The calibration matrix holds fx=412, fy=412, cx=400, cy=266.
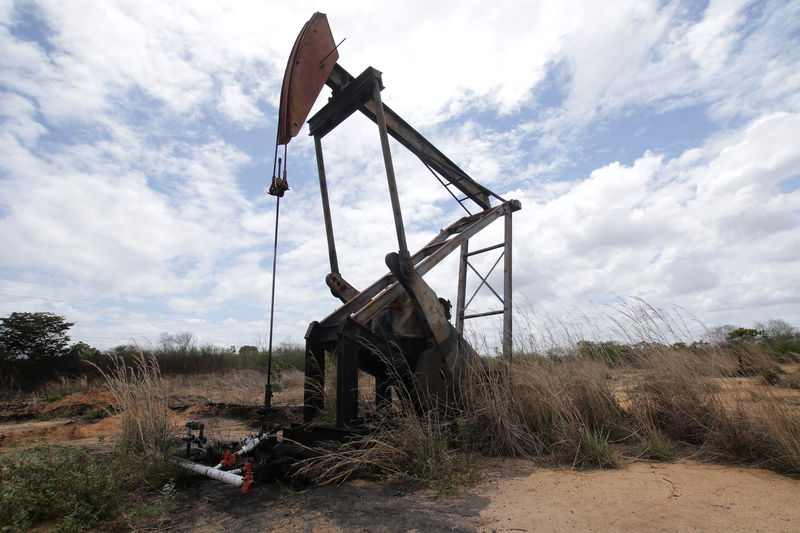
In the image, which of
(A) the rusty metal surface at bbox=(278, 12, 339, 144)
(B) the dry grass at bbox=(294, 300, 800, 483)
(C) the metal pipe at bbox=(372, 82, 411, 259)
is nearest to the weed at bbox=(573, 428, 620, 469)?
(B) the dry grass at bbox=(294, 300, 800, 483)

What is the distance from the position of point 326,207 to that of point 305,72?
1.71m

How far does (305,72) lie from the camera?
4.81 metres

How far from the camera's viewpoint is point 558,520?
2.47 meters

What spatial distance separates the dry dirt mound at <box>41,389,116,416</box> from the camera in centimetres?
940

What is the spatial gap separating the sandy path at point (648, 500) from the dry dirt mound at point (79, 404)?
9635 millimetres

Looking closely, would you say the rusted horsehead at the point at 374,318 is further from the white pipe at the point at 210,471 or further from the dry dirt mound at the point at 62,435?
the dry dirt mound at the point at 62,435

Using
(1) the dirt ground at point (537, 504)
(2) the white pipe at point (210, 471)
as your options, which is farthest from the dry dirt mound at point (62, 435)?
(1) the dirt ground at point (537, 504)

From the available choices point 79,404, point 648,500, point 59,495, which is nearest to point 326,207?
point 59,495

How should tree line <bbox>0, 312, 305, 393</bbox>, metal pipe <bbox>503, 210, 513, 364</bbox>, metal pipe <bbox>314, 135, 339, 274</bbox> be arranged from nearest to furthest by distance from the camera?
metal pipe <bbox>314, 135, 339, 274</bbox>, metal pipe <bbox>503, 210, 513, 364</bbox>, tree line <bbox>0, 312, 305, 393</bbox>

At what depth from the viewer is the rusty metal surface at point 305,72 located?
4609 millimetres

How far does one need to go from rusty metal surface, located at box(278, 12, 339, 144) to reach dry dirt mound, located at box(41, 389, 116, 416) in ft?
26.7

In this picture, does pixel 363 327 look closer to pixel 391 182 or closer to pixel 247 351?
pixel 391 182

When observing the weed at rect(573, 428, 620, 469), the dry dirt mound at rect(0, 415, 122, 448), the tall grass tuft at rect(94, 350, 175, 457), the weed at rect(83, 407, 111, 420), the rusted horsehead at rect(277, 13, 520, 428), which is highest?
the rusted horsehead at rect(277, 13, 520, 428)

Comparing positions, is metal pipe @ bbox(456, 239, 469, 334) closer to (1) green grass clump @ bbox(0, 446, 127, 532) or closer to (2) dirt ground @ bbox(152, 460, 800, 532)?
(2) dirt ground @ bbox(152, 460, 800, 532)
